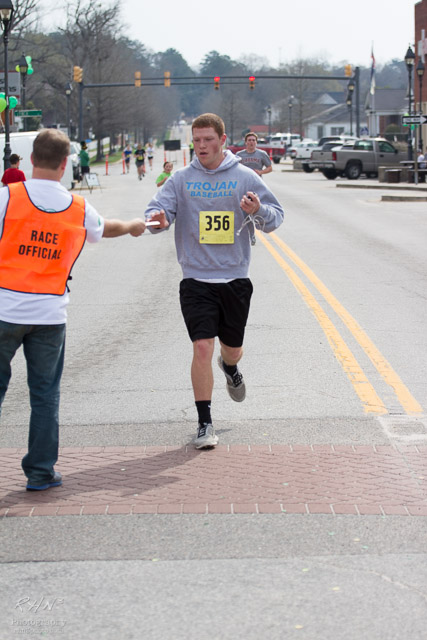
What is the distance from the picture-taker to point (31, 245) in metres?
5.06

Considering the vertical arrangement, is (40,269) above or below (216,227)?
below

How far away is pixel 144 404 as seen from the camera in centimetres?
722

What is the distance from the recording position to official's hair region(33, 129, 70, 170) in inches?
201

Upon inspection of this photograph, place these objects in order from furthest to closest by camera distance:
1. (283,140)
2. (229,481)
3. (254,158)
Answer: (283,140)
(254,158)
(229,481)

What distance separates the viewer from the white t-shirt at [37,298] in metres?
5.07

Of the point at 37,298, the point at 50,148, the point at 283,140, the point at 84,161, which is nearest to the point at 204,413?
the point at 37,298

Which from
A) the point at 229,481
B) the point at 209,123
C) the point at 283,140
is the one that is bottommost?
the point at 229,481

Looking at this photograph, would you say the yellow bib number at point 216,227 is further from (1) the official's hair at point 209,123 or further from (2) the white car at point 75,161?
(2) the white car at point 75,161

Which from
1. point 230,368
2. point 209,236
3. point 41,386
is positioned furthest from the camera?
point 230,368

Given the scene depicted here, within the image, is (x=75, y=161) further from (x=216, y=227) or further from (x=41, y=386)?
(x=41, y=386)

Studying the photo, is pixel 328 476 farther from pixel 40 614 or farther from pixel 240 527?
pixel 40 614

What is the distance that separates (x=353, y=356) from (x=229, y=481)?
357 centimetres

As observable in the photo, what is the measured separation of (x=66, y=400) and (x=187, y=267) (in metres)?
1.71

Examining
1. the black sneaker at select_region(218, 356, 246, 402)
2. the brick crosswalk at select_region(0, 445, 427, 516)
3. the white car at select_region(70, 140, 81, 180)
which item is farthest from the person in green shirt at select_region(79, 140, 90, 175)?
the brick crosswalk at select_region(0, 445, 427, 516)
